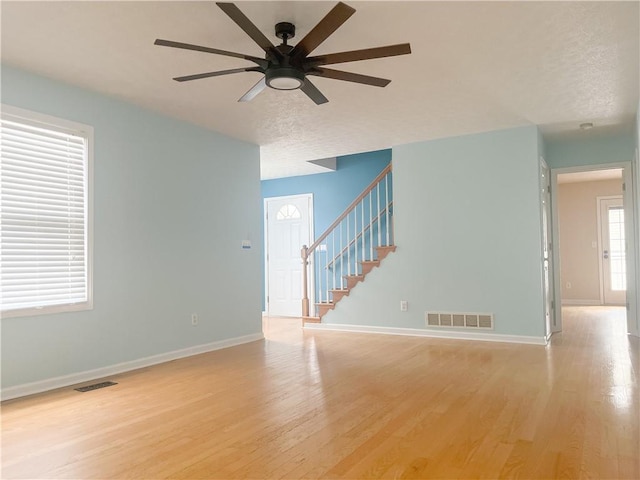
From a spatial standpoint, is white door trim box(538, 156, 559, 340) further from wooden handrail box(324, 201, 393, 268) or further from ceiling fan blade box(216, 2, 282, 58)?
ceiling fan blade box(216, 2, 282, 58)

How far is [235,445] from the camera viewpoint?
2623 mm

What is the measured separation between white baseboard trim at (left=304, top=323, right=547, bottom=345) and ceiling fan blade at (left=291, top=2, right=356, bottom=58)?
435cm

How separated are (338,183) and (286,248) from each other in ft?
5.21

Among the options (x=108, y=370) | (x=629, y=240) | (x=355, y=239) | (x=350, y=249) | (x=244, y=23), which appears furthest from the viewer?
→ (x=350, y=249)

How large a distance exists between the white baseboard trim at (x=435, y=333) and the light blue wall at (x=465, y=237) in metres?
0.06

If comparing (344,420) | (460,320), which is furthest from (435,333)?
(344,420)

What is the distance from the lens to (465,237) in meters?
6.09

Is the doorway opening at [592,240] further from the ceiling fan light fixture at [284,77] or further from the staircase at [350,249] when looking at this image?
the ceiling fan light fixture at [284,77]

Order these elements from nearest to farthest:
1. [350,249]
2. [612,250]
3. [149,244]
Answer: [149,244] → [350,249] → [612,250]

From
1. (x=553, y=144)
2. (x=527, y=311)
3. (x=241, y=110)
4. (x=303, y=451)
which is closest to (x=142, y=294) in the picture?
(x=241, y=110)

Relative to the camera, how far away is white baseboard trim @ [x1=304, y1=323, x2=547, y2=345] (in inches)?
224

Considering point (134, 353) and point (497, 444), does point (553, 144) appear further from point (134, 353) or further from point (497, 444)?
point (134, 353)

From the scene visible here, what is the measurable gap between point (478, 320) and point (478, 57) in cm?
342

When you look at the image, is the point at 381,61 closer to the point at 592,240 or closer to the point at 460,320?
the point at 460,320
